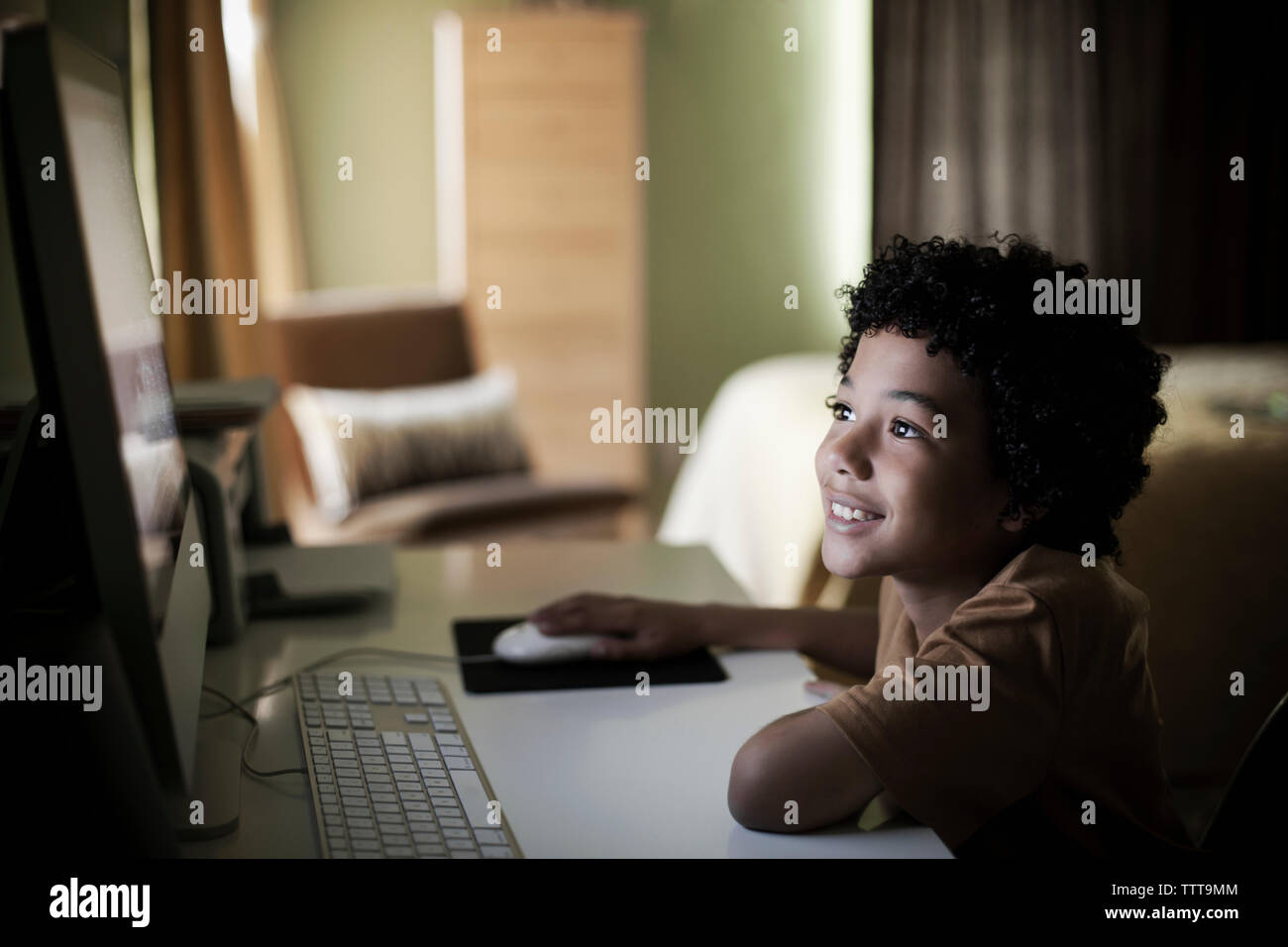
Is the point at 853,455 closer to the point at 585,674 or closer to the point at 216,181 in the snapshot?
the point at 585,674

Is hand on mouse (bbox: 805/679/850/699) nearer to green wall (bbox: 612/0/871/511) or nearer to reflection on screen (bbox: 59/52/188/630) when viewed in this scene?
reflection on screen (bbox: 59/52/188/630)

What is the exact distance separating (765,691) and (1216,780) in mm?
799

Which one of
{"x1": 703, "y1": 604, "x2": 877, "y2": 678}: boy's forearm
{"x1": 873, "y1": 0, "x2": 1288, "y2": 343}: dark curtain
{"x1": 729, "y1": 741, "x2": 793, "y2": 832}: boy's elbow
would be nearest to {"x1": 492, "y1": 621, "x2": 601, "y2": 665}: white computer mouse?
{"x1": 703, "y1": 604, "x2": 877, "y2": 678}: boy's forearm

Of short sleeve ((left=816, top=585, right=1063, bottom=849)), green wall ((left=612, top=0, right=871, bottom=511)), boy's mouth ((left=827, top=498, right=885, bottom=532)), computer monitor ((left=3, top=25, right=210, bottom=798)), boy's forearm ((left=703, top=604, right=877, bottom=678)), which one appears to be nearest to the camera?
computer monitor ((left=3, top=25, right=210, bottom=798))

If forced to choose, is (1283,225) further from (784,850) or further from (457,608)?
(784,850)

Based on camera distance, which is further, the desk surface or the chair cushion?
the chair cushion

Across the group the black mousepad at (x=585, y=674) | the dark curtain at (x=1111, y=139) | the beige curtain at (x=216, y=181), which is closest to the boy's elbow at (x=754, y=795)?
the black mousepad at (x=585, y=674)

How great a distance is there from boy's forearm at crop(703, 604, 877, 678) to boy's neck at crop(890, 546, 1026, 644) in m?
0.25

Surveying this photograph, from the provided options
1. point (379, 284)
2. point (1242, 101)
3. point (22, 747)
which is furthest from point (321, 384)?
point (1242, 101)

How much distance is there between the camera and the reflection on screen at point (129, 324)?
1.83 ft

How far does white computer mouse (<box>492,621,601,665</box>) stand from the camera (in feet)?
3.55

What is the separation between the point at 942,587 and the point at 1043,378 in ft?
0.54

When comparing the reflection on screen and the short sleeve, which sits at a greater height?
the reflection on screen

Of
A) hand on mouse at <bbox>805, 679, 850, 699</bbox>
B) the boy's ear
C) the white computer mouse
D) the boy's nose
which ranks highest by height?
the boy's nose
